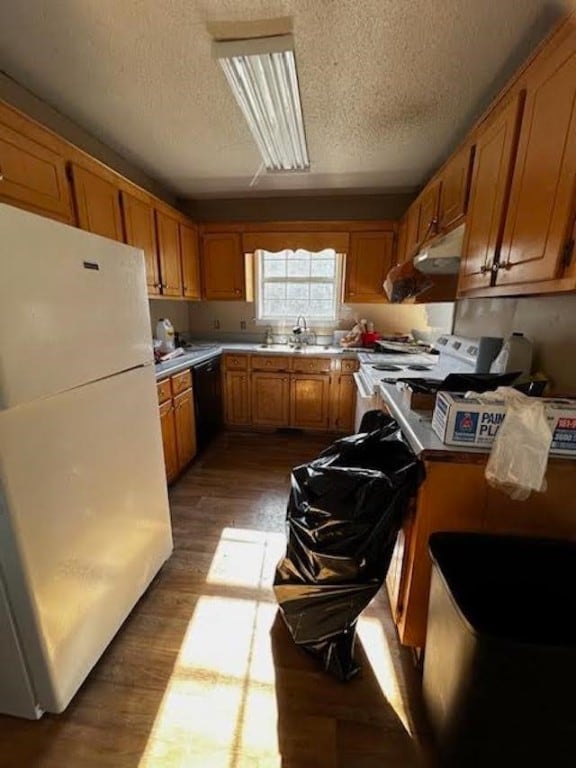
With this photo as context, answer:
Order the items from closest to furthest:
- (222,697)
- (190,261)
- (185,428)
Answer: (222,697) < (185,428) < (190,261)

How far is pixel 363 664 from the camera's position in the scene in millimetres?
1282

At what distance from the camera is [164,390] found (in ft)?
7.54

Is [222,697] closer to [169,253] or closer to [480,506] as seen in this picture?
[480,506]

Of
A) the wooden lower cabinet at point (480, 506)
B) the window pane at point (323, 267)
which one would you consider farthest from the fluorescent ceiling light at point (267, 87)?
the wooden lower cabinet at point (480, 506)

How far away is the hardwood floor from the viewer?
1.02 metres

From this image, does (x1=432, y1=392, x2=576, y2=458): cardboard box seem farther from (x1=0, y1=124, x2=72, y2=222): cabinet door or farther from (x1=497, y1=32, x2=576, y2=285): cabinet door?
(x1=0, y1=124, x2=72, y2=222): cabinet door

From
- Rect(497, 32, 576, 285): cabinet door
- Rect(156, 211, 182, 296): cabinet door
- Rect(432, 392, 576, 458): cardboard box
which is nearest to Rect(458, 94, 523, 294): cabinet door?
Rect(497, 32, 576, 285): cabinet door

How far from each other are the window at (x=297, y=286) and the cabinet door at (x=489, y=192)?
219 cm

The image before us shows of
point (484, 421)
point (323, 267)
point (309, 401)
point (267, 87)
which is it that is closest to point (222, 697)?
point (484, 421)

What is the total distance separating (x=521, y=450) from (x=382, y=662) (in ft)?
3.28

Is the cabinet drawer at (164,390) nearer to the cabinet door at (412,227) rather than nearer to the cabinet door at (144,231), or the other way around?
the cabinet door at (144,231)

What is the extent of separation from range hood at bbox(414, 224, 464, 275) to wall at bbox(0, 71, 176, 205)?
215 centimetres

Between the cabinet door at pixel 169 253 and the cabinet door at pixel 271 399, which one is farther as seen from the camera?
the cabinet door at pixel 271 399

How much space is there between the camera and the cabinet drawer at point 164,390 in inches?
87.7
